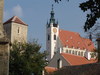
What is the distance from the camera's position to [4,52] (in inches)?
471

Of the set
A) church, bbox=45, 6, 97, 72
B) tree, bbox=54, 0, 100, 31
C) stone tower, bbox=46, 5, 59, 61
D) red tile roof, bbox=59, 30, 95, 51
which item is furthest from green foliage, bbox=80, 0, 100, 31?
stone tower, bbox=46, 5, 59, 61

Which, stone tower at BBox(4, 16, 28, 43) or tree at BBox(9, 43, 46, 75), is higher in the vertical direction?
stone tower at BBox(4, 16, 28, 43)

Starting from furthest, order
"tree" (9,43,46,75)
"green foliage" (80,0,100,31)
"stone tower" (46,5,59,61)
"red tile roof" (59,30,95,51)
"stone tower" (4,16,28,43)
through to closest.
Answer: "stone tower" (46,5,59,61)
"red tile roof" (59,30,95,51)
"stone tower" (4,16,28,43)
"tree" (9,43,46,75)
"green foliage" (80,0,100,31)

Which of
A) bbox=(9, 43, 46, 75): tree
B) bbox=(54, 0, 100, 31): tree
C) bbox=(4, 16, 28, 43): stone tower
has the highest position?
bbox=(4, 16, 28, 43): stone tower

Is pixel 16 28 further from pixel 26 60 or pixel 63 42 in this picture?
pixel 63 42

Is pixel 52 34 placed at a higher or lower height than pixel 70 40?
higher

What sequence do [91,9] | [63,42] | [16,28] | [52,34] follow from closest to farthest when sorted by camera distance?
[91,9], [16,28], [63,42], [52,34]

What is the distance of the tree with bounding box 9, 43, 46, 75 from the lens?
3862 centimetres

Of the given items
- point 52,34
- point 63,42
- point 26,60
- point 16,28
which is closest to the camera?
point 26,60

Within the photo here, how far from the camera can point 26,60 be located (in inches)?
1549

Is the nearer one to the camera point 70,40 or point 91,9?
point 91,9

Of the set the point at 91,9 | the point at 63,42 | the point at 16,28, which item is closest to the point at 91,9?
the point at 91,9

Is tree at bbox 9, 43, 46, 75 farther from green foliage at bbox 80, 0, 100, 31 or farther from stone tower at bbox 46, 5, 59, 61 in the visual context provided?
stone tower at bbox 46, 5, 59, 61

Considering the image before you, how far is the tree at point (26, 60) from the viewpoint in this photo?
38625mm
